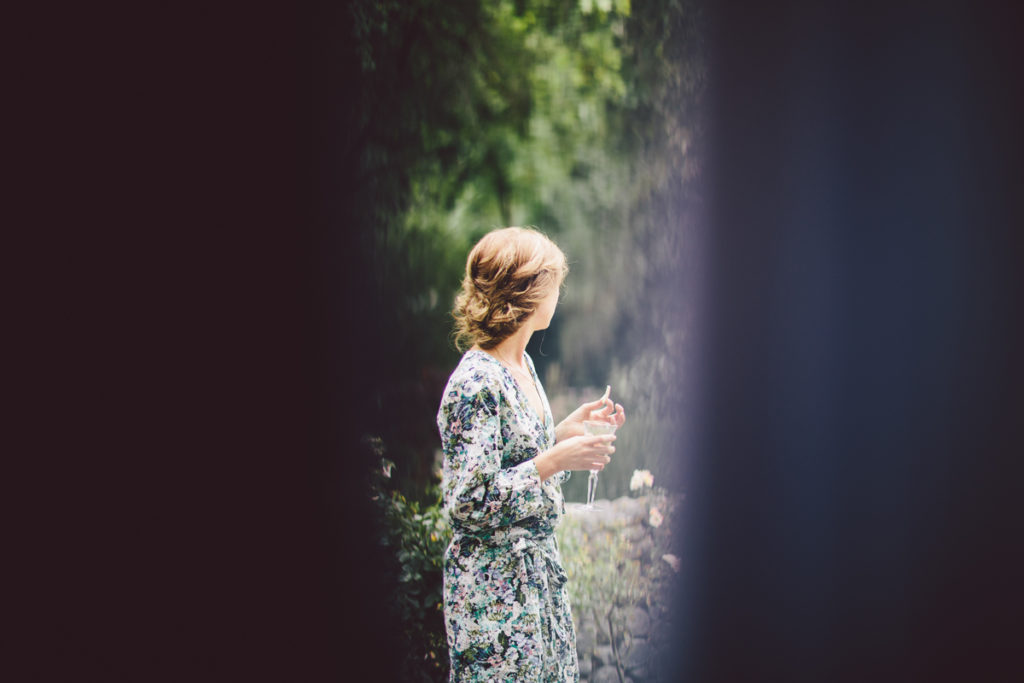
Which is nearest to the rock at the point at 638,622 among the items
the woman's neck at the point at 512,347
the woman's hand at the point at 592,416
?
the woman's hand at the point at 592,416

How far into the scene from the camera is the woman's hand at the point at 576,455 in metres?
1.57

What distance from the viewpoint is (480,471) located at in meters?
1.54

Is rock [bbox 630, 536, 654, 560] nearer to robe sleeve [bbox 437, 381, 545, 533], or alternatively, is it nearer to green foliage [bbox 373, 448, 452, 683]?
green foliage [bbox 373, 448, 452, 683]

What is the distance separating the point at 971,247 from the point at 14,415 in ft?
8.35

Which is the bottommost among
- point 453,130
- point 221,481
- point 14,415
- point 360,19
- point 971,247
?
point 221,481

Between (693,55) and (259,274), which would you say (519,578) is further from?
(693,55)

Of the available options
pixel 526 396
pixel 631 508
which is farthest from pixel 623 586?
pixel 526 396

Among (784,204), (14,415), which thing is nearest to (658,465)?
(784,204)

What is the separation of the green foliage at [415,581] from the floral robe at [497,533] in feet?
2.10

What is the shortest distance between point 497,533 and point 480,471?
208mm

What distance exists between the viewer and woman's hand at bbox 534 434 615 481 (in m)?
1.57

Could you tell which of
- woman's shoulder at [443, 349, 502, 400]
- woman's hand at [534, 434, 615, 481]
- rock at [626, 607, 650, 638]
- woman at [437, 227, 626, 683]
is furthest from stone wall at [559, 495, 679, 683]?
woman's shoulder at [443, 349, 502, 400]

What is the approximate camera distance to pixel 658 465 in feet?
7.45

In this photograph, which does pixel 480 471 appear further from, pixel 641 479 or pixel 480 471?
pixel 641 479
